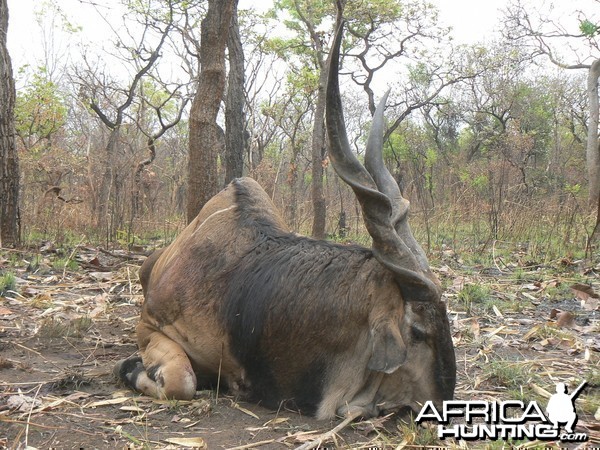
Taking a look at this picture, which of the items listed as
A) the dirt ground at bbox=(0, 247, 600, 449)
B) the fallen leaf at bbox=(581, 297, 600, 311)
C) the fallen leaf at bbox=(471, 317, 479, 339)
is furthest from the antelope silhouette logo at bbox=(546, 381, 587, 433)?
the fallen leaf at bbox=(581, 297, 600, 311)

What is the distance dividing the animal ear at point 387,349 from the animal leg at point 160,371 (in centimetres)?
112

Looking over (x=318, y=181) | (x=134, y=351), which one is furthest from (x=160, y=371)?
(x=318, y=181)

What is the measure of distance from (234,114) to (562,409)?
677 centimetres

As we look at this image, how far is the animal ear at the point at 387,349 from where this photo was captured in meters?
3.07

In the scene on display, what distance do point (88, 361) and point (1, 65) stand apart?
5.43 metres

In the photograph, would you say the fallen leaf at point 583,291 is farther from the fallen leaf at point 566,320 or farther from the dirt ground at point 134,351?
the fallen leaf at point 566,320

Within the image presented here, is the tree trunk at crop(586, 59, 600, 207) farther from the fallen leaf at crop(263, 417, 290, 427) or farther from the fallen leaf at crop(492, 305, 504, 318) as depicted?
the fallen leaf at crop(263, 417, 290, 427)

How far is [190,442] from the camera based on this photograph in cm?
293

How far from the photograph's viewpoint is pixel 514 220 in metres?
10.2

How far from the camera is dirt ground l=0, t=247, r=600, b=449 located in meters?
3.01

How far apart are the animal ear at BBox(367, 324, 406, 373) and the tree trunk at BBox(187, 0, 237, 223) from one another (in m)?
3.20

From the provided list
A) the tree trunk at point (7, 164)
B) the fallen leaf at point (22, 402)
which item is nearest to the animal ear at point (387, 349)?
the fallen leaf at point (22, 402)

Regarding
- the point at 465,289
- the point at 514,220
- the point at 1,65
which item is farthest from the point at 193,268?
the point at 514,220

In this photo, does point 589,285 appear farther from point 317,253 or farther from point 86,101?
point 86,101
